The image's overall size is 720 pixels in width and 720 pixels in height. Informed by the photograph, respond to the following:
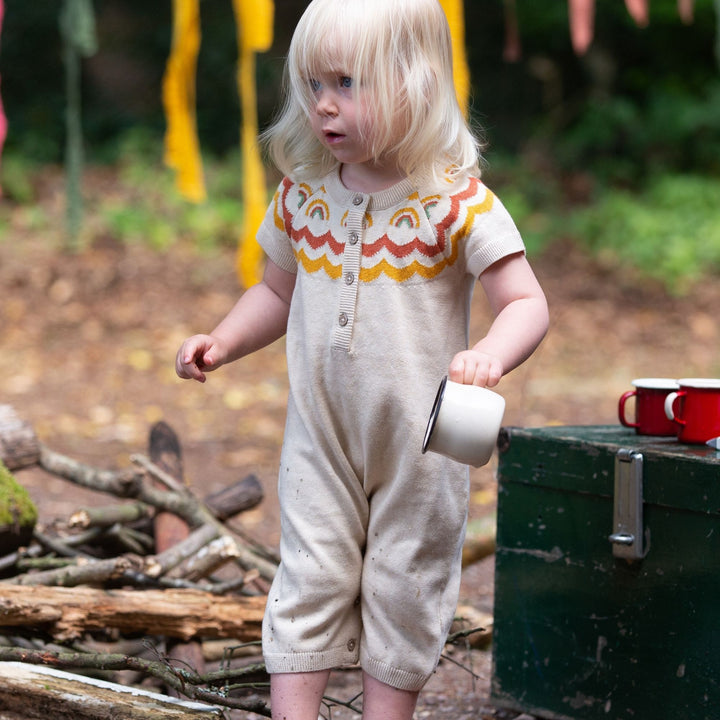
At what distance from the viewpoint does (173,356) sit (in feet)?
26.0

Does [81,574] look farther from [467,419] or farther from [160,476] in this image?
[467,419]

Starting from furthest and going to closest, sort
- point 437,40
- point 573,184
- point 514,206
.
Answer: point 573,184, point 514,206, point 437,40

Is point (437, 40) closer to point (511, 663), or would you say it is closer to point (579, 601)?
point (579, 601)

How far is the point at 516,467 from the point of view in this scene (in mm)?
2611

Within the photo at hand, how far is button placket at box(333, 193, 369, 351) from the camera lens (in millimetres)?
2045

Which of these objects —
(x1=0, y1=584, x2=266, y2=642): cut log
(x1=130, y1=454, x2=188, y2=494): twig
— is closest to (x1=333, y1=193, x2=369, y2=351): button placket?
(x1=0, y1=584, x2=266, y2=642): cut log

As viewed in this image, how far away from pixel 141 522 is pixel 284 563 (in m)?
1.34

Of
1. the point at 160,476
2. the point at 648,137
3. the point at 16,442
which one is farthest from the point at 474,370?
A: the point at 648,137

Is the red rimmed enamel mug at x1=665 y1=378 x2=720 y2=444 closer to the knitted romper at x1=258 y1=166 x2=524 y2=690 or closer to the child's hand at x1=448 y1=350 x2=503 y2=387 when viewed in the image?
the knitted romper at x1=258 y1=166 x2=524 y2=690

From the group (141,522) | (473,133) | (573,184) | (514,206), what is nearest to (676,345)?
(514,206)

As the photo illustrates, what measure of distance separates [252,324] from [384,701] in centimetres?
76

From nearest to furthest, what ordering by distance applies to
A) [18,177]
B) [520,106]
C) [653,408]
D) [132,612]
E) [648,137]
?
[653,408], [132,612], [18,177], [648,137], [520,106]

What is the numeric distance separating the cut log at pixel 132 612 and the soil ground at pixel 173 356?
0.98 metres

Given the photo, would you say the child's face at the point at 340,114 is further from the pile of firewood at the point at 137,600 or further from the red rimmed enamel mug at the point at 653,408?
the pile of firewood at the point at 137,600
